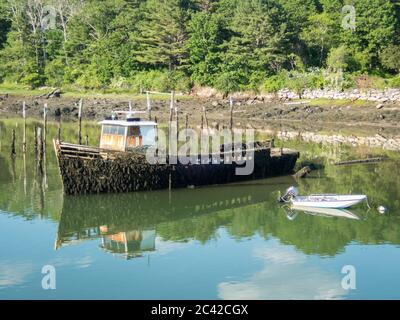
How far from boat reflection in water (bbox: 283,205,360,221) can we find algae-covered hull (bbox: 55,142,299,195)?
17.1 ft

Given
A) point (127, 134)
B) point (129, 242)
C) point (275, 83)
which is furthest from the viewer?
point (275, 83)

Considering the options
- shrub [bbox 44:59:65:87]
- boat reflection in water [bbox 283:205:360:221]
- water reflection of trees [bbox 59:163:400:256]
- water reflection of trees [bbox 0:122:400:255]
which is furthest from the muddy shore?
boat reflection in water [bbox 283:205:360:221]

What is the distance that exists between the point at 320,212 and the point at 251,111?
41694mm

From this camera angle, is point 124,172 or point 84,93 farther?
point 84,93

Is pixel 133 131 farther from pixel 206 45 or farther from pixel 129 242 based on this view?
pixel 206 45

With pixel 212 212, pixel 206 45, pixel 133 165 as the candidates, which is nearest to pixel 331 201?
pixel 212 212

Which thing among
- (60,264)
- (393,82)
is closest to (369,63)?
(393,82)

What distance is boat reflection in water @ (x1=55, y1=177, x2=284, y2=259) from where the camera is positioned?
23.5m

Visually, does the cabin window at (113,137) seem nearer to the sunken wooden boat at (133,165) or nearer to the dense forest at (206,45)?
the sunken wooden boat at (133,165)

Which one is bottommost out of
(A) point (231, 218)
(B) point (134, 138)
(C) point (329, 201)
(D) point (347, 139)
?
(A) point (231, 218)

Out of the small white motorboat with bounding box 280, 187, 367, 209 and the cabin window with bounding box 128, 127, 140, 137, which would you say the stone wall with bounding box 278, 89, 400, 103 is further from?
the cabin window with bounding box 128, 127, 140, 137

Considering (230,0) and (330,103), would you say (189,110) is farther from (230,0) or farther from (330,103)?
(230,0)

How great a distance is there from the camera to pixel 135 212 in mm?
27188

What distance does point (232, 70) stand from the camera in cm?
7369
